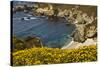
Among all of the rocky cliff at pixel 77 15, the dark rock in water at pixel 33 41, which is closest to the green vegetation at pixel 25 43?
the dark rock in water at pixel 33 41

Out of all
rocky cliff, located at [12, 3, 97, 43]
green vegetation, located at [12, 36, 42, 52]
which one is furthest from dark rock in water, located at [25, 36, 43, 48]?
rocky cliff, located at [12, 3, 97, 43]

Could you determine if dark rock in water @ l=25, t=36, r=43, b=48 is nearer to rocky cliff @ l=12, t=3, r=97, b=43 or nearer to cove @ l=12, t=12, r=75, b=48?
cove @ l=12, t=12, r=75, b=48

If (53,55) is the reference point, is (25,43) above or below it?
above

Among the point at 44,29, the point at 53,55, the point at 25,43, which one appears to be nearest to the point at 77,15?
the point at 44,29

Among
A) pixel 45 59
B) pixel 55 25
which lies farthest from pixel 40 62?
pixel 55 25

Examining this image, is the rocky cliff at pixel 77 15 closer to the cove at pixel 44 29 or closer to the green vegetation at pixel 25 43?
the cove at pixel 44 29

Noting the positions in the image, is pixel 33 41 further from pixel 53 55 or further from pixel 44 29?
pixel 53 55
